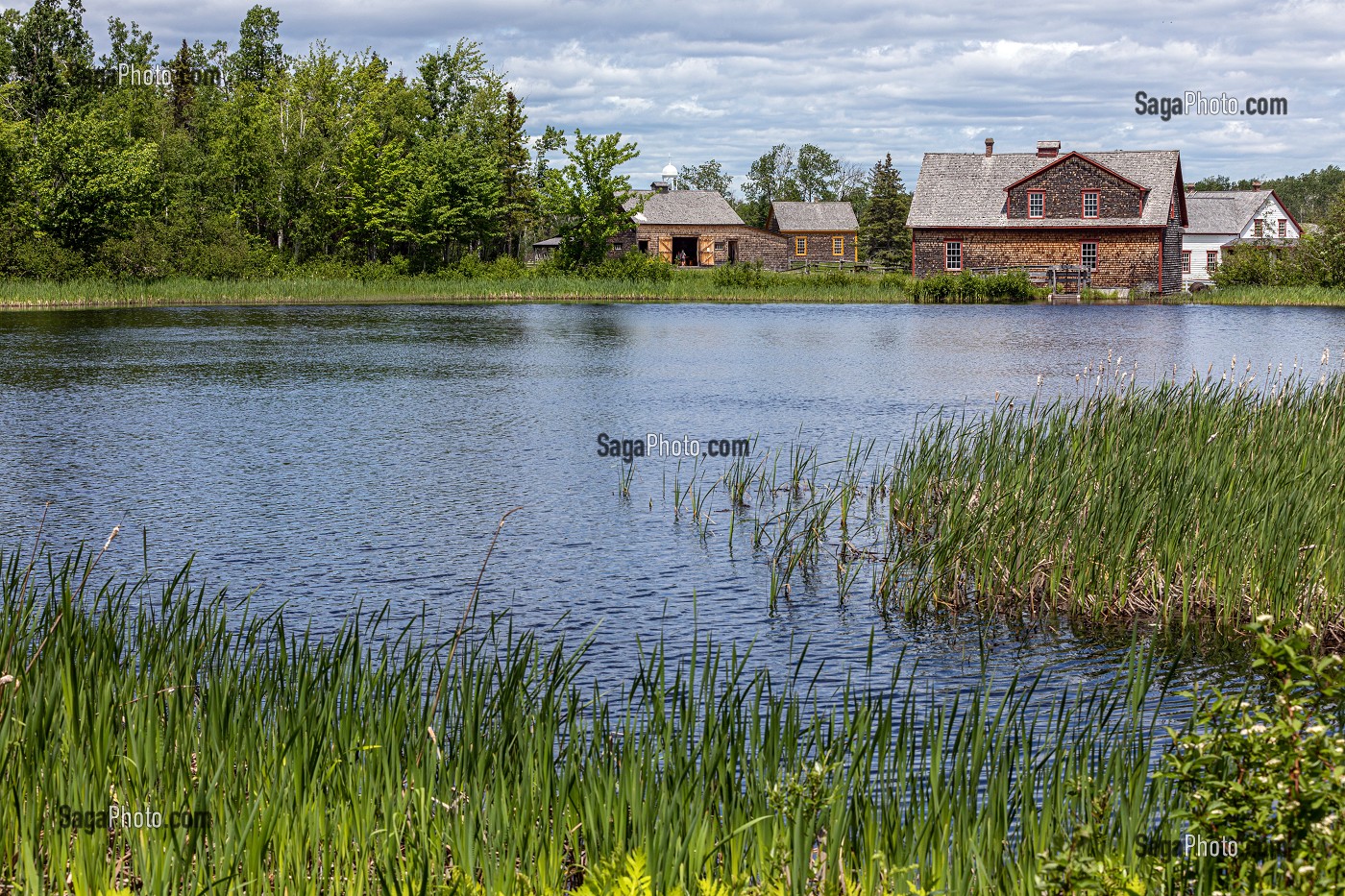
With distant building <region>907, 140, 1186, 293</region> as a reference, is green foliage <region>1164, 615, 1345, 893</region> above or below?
below

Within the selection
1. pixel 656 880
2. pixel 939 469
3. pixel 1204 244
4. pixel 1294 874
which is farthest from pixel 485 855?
pixel 1204 244

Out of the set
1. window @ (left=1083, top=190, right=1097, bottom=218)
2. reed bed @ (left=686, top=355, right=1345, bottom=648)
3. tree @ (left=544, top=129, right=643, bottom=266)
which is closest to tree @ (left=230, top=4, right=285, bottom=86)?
tree @ (left=544, top=129, right=643, bottom=266)

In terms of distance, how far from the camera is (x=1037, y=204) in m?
66.9

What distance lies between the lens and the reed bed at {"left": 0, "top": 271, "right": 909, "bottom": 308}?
191ft

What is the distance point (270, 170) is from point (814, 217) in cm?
4289

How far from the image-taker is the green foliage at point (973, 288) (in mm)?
61531

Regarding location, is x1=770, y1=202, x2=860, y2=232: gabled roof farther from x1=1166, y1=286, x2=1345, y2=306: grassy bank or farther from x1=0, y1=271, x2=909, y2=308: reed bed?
x1=1166, y1=286, x2=1345, y2=306: grassy bank

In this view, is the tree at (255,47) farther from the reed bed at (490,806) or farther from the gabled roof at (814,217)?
the reed bed at (490,806)

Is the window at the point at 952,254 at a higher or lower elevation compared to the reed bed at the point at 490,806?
higher

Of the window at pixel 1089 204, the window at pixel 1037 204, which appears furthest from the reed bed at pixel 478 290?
the window at pixel 1089 204

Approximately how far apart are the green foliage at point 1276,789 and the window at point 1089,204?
65.8 m

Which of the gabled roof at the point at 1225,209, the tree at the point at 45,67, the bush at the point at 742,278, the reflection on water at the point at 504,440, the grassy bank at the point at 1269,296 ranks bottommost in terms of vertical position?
the reflection on water at the point at 504,440

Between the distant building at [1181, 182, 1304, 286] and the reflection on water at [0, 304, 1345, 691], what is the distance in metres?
45.4

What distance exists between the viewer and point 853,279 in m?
66.2
